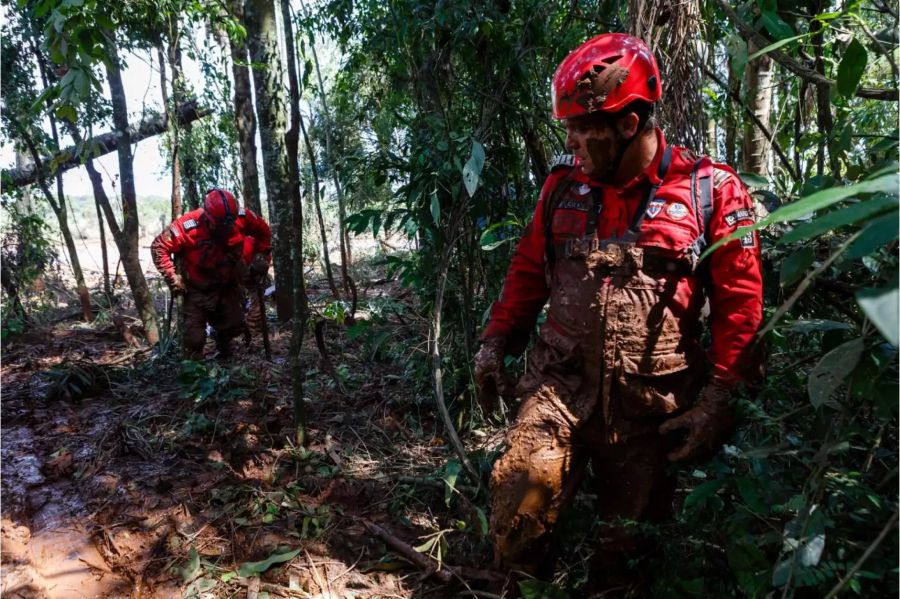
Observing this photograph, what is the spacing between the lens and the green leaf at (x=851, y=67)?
165cm

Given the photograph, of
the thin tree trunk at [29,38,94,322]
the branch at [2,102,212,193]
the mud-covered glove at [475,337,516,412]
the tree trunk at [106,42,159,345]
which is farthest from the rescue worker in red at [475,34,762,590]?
the thin tree trunk at [29,38,94,322]

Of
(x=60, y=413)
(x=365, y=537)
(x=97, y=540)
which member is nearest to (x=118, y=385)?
(x=60, y=413)

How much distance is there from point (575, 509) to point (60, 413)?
398cm

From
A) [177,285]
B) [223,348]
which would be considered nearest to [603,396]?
[177,285]

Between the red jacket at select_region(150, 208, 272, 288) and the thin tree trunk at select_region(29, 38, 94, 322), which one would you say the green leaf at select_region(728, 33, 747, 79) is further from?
the thin tree trunk at select_region(29, 38, 94, 322)

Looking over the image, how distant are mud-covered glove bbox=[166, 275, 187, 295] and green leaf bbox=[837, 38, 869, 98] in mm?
5891

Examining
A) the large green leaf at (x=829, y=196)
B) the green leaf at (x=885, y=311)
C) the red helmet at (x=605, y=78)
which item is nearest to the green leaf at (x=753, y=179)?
the red helmet at (x=605, y=78)

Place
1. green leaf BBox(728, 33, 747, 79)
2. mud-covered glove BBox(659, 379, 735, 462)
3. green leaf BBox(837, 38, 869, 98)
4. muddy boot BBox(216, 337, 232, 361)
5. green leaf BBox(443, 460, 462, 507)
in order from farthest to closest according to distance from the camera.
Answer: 1. muddy boot BBox(216, 337, 232, 361)
2. green leaf BBox(443, 460, 462, 507)
3. green leaf BBox(728, 33, 747, 79)
4. mud-covered glove BBox(659, 379, 735, 462)
5. green leaf BBox(837, 38, 869, 98)

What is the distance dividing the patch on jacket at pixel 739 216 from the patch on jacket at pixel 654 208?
0.76 feet

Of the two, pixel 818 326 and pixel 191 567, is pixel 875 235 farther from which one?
pixel 191 567

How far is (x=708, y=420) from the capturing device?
2.09 m

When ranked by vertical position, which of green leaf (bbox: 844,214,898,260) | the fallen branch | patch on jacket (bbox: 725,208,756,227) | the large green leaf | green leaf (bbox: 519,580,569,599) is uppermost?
the large green leaf

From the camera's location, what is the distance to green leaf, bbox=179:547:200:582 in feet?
8.98

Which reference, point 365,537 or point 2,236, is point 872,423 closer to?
point 365,537
